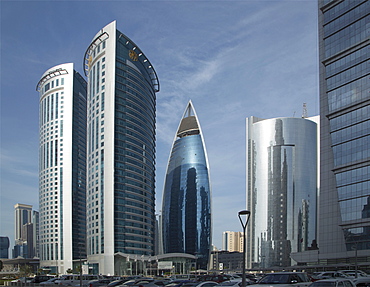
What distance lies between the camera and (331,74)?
89.1 meters

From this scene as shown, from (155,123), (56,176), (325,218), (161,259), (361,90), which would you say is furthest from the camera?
(56,176)

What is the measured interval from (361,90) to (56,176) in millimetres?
140739

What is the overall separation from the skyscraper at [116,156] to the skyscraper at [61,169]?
46.5 metres

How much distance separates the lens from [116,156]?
133 m

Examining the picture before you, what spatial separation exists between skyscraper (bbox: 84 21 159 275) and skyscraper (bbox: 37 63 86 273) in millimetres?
46484

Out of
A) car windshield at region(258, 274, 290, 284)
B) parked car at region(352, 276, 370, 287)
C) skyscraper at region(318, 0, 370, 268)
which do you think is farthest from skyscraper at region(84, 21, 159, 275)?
parked car at region(352, 276, 370, 287)

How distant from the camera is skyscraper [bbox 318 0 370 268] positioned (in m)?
79.6

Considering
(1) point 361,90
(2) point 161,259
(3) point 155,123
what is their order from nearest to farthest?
(1) point 361,90, (2) point 161,259, (3) point 155,123

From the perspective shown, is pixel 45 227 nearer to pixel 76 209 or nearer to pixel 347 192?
pixel 76 209

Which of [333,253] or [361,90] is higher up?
[361,90]

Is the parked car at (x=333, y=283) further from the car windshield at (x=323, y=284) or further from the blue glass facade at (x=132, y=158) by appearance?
the blue glass facade at (x=132, y=158)

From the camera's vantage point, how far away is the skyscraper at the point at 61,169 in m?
186

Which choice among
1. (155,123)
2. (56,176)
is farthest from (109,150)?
(56,176)

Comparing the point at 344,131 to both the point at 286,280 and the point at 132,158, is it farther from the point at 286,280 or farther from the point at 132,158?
the point at 132,158
